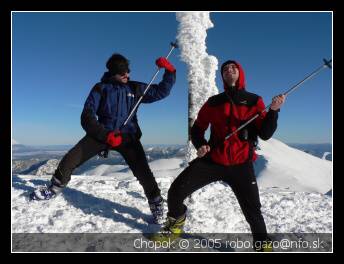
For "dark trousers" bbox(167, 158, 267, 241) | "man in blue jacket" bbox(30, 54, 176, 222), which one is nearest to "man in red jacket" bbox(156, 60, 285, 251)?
"dark trousers" bbox(167, 158, 267, 241)

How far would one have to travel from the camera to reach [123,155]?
600 cm

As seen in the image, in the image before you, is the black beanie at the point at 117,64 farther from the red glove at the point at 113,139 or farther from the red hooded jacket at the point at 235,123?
the red hooded jacket at the point at 235,123

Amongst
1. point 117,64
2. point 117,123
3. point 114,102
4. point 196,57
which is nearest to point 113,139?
point 117,123

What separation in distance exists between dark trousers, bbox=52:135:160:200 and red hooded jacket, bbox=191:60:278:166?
1649 millimetres

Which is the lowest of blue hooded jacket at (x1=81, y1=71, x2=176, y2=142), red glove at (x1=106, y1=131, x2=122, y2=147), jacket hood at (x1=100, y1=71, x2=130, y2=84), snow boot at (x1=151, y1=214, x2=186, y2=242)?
snow boot at (x1=151, y1=214, x2=186, y2=242)

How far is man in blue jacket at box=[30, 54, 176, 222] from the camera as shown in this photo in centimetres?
579

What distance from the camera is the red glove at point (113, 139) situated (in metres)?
5.62

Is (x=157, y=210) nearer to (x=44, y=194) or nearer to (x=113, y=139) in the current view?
(x=113, y=139)

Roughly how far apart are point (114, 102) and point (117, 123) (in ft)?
1.33

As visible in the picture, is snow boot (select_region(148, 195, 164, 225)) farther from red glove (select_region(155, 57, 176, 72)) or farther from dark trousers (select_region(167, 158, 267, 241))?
red glove (select_region(155, 57, 176, 72))

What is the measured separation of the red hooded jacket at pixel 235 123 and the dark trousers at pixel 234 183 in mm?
136

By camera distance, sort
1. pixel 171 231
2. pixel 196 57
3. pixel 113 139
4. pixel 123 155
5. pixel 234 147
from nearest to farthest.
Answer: pixel 234 147, pixel 171 231, pixel 113 139, pixel 123 155, pixel 196 57

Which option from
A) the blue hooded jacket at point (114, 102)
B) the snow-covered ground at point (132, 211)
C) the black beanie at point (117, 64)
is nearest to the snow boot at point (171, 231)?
the snow-covered ground at point (132, 211)

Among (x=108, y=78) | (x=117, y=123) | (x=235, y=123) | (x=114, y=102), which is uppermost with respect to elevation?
(x=108, y=78)
